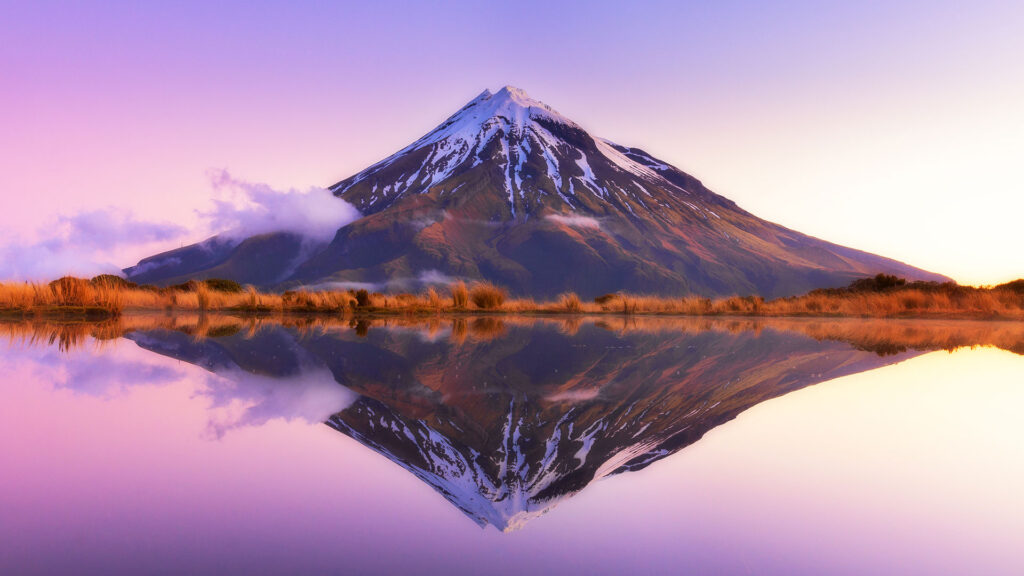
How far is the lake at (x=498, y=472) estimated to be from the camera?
2062 mm

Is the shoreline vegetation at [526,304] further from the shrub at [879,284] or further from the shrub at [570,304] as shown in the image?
the shrub at [879,284]

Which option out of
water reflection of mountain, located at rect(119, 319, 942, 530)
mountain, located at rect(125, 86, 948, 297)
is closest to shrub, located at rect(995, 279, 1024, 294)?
water reflection of mountain, located at rect(119, 319, 942, 530)

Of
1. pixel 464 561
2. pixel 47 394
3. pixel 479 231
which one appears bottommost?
pixel 464 561

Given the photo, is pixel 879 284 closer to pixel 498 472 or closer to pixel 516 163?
pixel 498 472

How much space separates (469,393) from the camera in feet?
17.2

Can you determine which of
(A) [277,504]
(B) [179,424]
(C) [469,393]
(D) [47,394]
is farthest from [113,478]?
(C) [469,393]

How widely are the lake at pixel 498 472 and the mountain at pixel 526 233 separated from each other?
99.7m

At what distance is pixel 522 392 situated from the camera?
532 centimetres

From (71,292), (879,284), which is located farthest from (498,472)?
(879,284)

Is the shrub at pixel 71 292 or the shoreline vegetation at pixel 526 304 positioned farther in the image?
the shoreline vegetation at pixel 526 304

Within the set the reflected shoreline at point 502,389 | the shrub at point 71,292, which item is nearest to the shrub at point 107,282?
the shrub at point 71,292

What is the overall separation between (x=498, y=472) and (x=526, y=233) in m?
130

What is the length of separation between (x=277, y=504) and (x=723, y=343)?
29.4 feet

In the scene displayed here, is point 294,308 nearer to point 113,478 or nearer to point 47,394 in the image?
point 47,394
